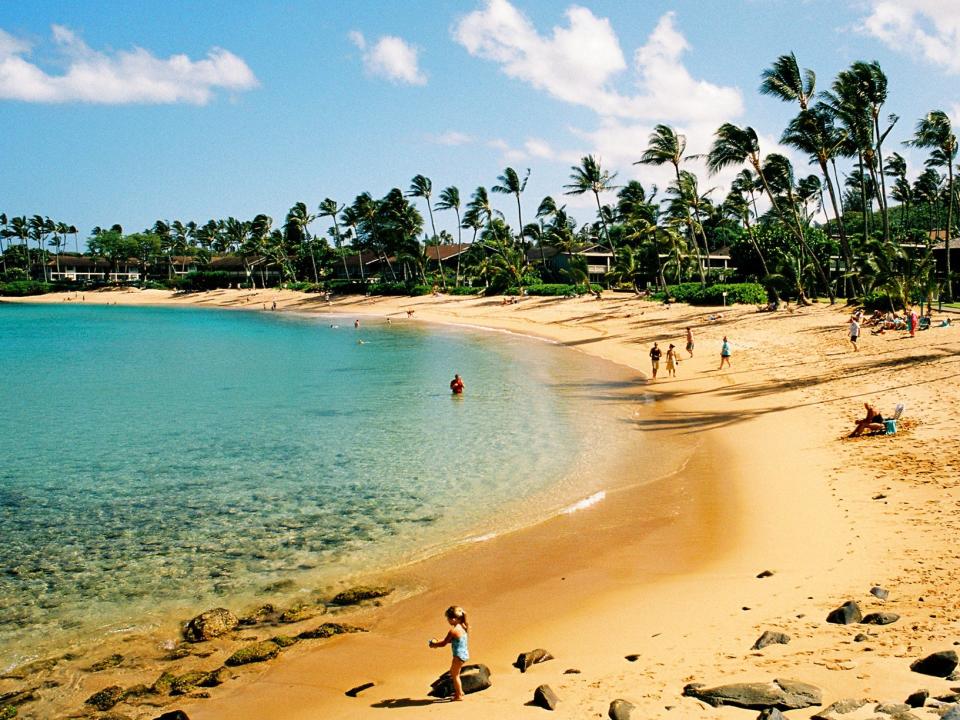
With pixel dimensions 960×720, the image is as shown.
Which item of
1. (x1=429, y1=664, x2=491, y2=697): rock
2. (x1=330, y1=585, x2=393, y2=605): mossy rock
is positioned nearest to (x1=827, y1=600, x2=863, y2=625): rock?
(x1=429, y1=664, x2=491, y2=697): rock

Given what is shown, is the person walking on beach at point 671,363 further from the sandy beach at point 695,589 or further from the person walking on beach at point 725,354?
the sandy beach at point 695,589

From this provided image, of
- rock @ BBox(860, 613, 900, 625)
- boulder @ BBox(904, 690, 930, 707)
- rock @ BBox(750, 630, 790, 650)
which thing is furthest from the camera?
rock @ BBox(860, 613, 900, 625)

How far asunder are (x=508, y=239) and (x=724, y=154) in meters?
45.5

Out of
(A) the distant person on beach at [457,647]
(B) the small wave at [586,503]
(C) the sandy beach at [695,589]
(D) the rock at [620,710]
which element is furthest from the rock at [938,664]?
(B) the small wave at [586,503]

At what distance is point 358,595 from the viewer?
11727 millimetres

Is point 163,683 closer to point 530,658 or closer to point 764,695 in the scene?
point 530,658

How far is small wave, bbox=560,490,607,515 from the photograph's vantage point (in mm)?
15641

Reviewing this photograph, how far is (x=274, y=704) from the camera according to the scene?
8594 millimetres

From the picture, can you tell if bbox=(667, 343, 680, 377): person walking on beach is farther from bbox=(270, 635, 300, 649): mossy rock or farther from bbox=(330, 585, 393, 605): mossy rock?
bbox=(270, 635, 300, 649): mossy rock

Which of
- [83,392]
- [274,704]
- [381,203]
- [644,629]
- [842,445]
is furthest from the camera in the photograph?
[381,203]

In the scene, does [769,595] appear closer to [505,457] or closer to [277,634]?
[277,634]

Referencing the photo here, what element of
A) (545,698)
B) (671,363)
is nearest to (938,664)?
(545,698)

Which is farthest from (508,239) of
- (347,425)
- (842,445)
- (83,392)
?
(842,445)

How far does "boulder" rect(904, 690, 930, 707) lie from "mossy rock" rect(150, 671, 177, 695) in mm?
8167
